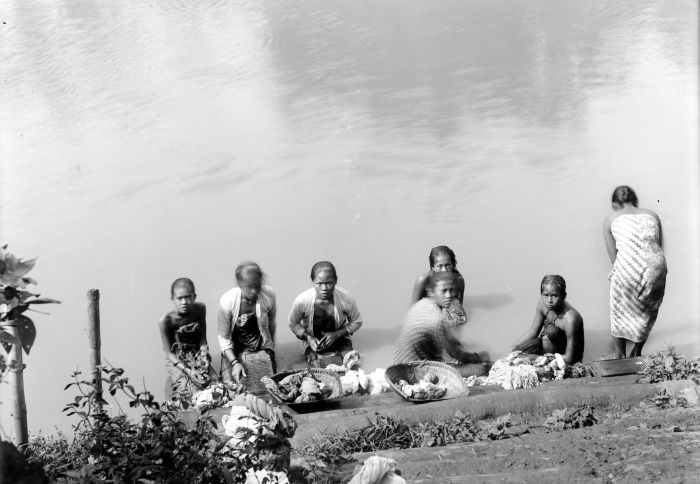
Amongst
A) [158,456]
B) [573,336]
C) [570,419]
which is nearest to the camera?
[158,456]

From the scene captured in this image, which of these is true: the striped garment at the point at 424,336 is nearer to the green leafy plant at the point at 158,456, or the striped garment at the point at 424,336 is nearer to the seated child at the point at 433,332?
the seated child at the point at 433,332

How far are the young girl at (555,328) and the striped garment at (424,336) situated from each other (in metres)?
0.72

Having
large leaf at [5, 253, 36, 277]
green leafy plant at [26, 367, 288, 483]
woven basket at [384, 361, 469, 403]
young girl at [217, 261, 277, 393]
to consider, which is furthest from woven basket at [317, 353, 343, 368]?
large leaf at [5, 253, 36, 277]

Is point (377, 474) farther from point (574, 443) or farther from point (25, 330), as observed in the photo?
point (25, 330)

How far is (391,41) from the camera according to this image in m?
13.9

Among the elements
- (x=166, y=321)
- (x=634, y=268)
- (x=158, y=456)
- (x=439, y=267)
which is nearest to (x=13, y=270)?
(x=158, y=456)

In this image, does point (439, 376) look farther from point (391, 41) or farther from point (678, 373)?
point (391, 41)

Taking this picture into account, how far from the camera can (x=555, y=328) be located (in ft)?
21.1

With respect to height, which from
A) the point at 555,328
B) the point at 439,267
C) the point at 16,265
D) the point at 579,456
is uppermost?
the point at 16,265

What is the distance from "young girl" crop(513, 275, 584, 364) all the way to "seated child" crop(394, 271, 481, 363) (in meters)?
0.58

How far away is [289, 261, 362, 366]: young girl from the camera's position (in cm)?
695

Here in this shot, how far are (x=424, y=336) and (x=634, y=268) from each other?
166cm

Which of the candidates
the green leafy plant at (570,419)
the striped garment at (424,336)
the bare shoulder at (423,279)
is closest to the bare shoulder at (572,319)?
the striped garment at (424,336)

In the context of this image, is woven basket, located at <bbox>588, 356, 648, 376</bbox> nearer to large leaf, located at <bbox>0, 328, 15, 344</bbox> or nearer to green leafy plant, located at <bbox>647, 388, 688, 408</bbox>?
green leafy plant, located at <bbox>647, 388, 688, 408</bbox>
